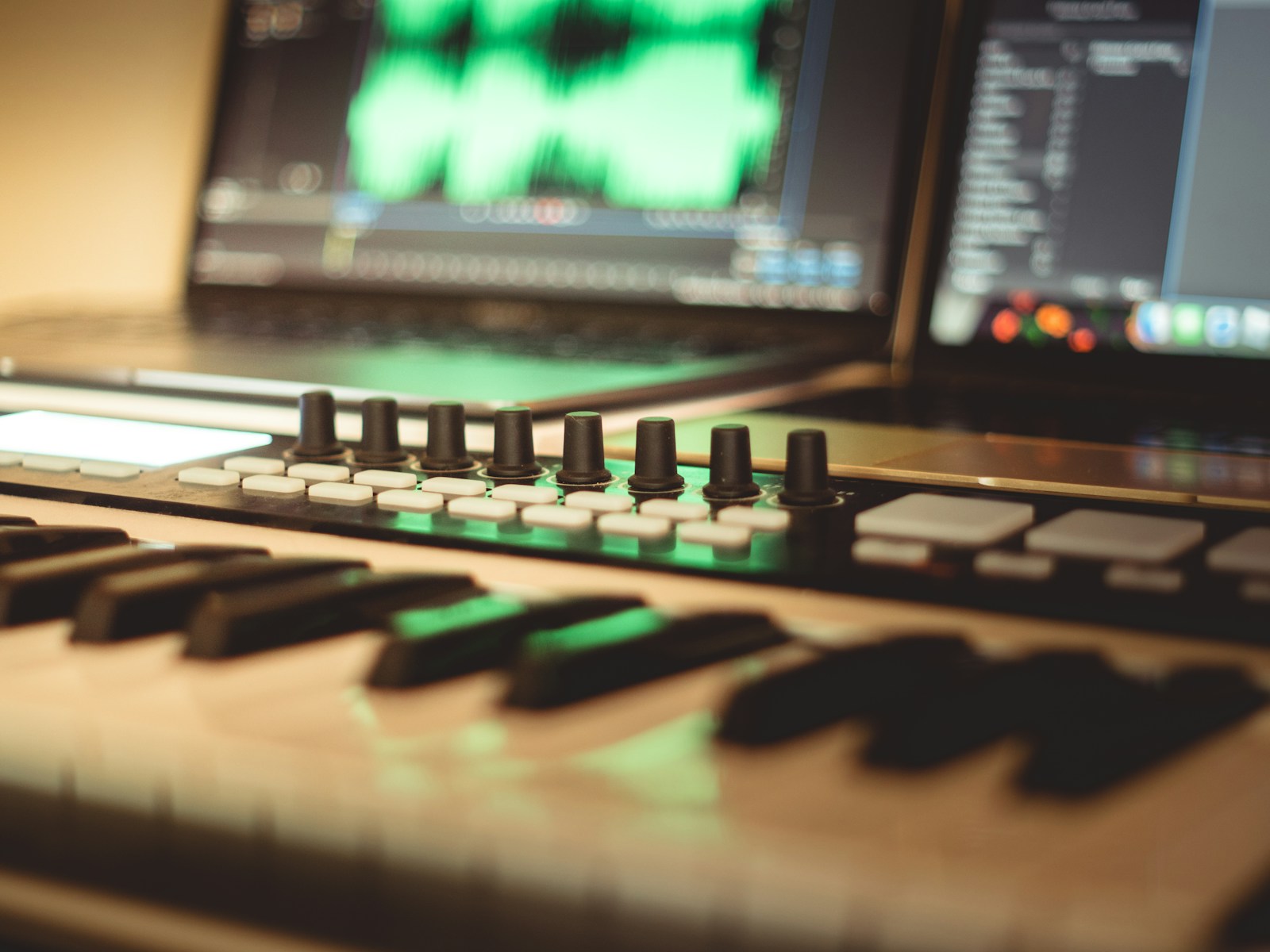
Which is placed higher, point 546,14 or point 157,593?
point 546,14

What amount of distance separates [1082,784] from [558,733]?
138mm

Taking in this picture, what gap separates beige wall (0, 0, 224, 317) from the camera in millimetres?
1559

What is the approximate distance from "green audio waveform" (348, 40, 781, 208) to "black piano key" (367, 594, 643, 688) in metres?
0.78

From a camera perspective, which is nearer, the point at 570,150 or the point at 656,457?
the point at 656,457

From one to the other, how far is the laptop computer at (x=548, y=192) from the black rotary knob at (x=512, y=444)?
0.29 meters

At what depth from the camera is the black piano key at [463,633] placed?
379mm

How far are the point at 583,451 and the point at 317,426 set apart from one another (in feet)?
0.51

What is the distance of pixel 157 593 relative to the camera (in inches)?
17.0

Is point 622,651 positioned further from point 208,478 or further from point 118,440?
point 118,440

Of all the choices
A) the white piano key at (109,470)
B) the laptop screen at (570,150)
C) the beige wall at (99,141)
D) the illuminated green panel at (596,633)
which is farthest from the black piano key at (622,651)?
the beige wall at (99,141)

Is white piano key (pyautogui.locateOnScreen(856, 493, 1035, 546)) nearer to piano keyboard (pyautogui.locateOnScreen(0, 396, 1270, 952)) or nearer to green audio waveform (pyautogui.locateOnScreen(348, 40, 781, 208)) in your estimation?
piano keyboard (pyautogui.locateOnScreen(0, 396, 1270, 952))

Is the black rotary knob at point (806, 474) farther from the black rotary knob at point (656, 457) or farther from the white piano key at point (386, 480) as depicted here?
the white piano key at point (386, 480)

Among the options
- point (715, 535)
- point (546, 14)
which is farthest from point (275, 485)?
point (546, 14)

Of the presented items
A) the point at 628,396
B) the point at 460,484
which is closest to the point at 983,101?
the point at 628,396
